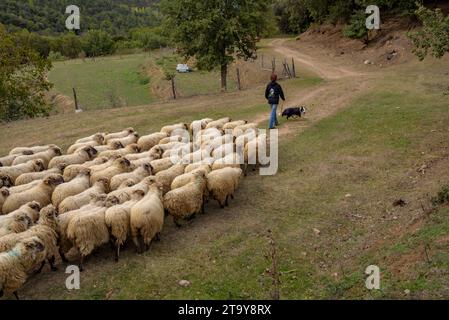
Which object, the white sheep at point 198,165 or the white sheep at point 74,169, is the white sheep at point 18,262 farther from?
the white sheep at point 198,165

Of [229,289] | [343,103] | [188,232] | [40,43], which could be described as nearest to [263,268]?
[229,289]

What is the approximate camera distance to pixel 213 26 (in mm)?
25312

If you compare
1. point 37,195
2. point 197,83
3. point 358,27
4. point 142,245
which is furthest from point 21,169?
point 358,27

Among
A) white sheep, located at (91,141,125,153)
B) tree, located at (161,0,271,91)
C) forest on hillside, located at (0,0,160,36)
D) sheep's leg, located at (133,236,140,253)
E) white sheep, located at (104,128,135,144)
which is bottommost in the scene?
sheep's leg, located at (133,236,140,253)

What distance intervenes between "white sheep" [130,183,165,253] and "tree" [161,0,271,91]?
17649mm

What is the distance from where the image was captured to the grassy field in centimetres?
736

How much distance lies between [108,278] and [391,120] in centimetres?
1232

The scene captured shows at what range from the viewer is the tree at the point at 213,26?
82.2ft

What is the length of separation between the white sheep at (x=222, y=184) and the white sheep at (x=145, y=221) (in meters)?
1.71

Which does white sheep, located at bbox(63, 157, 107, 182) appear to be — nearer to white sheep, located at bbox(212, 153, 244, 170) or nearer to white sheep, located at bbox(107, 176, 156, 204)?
white sheep, located at bbox(107, 176, 156, 204)

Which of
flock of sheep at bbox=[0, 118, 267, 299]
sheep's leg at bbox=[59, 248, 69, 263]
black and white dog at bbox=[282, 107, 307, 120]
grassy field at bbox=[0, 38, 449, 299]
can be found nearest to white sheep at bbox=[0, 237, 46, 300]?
flock of sheep at bbox=[0, 118, 267, 299]

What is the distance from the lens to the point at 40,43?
80.0 metres

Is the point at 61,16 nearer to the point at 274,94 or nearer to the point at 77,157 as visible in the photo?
the point at 274,94

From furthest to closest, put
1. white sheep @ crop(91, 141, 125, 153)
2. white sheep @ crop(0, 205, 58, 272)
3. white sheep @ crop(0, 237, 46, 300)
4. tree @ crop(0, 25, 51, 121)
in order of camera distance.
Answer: tree @ crop(0, 25, 51, 121) → white sheep @ crop(91, 141, 125, 153) → white sheep @ crop(0, 205, 58, 272) → white sheep @ crop(0, 237, 46, 300)
